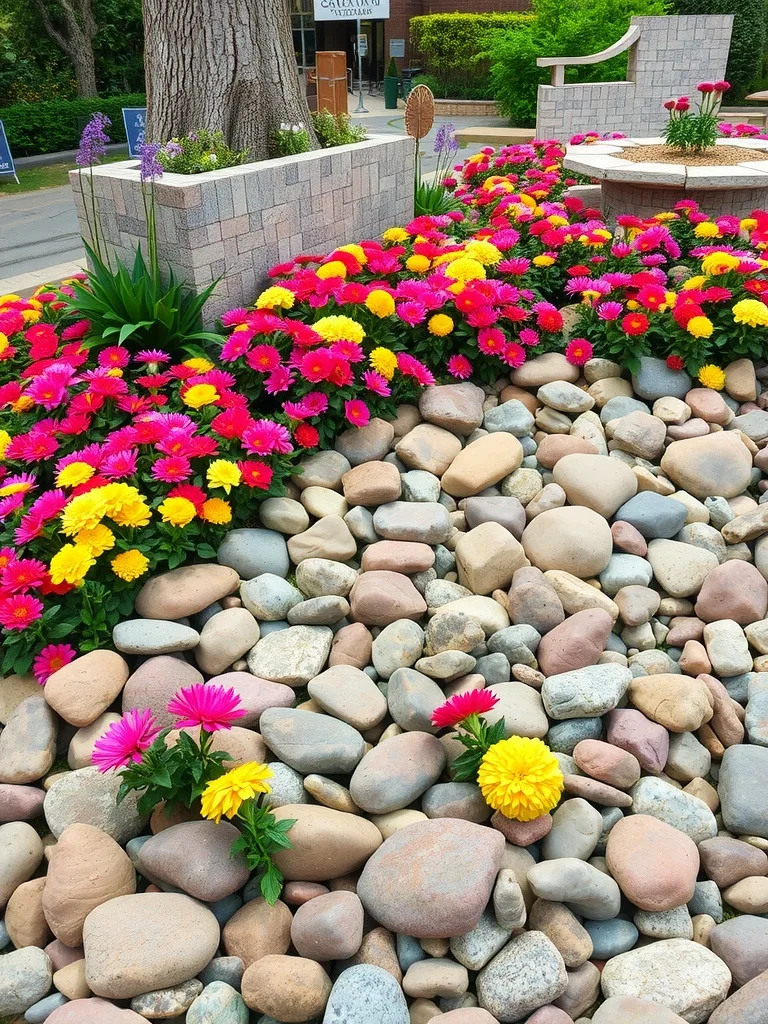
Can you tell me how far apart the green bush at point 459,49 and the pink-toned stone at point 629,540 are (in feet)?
74.8

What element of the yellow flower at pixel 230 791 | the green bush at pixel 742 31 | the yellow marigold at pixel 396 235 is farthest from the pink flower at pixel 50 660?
the green bush at pixel 742 31

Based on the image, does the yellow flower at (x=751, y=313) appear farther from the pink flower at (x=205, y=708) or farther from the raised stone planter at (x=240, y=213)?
the pink flower at (x=205, y=708)

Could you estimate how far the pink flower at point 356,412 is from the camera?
301 cm

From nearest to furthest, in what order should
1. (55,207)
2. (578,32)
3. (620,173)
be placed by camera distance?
(620,173) → (55,207) → (578,32)

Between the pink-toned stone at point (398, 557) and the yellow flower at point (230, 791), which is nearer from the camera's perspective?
the yellow flower at point (230, 791)

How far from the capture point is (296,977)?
1684 millimetres

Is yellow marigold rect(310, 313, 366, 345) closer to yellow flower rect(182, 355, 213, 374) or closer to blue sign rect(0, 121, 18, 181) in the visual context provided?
yellow flower rect(182, 355, 213, 374)

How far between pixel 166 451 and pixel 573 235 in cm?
268

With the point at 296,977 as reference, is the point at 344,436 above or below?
above

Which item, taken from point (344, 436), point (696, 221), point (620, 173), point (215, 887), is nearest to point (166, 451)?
point (344, 436)

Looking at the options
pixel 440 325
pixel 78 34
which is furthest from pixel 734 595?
pixel 78 34

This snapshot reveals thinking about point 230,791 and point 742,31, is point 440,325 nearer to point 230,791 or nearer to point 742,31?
point 230,791

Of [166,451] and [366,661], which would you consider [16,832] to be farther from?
[166,451]

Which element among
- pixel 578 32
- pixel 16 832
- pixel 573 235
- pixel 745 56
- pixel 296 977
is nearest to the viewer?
pixel 296 977
